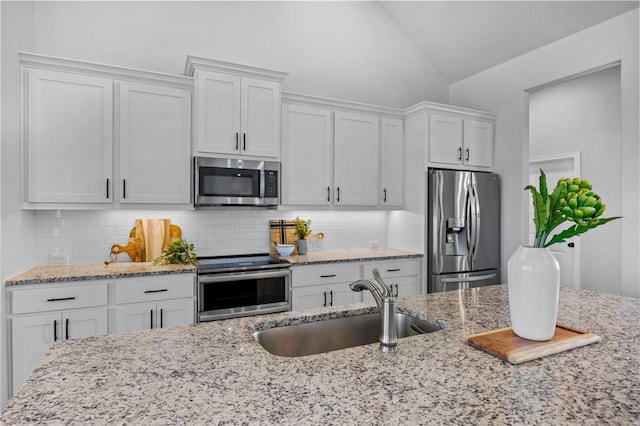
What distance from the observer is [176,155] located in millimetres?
3023

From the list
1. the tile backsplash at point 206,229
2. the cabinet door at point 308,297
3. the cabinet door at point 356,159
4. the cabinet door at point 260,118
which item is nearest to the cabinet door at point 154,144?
the tile backsplash at point 206,229

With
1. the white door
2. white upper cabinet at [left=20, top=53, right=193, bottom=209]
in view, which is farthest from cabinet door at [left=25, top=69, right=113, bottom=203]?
the white door

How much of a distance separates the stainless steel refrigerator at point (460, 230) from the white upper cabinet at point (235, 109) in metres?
1.68

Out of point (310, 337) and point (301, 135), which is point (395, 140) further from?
point (310, 337)

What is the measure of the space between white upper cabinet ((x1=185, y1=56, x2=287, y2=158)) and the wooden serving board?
2.41m

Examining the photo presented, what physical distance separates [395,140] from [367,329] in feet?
8.97

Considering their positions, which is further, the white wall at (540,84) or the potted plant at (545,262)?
the white wall at (540,84)

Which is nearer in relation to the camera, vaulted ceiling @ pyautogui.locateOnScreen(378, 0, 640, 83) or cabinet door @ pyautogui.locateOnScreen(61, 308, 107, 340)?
cabinet door @ pyautogui.locateOnScreen(61, 308, 107, 340)

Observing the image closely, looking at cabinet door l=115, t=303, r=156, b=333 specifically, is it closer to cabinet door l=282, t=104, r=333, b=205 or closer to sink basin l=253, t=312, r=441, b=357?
cabinet door l=282, t=104, r=333, b=205

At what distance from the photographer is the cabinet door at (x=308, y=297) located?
3174mm

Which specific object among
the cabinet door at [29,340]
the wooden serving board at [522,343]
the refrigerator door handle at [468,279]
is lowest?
the cabinet door at [29,340]

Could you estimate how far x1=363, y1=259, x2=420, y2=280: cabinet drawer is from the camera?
3.54m

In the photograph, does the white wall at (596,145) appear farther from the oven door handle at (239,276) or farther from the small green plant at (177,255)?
the small green plant at (177,255)

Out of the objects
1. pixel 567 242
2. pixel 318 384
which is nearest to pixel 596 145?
pixel 567 242
